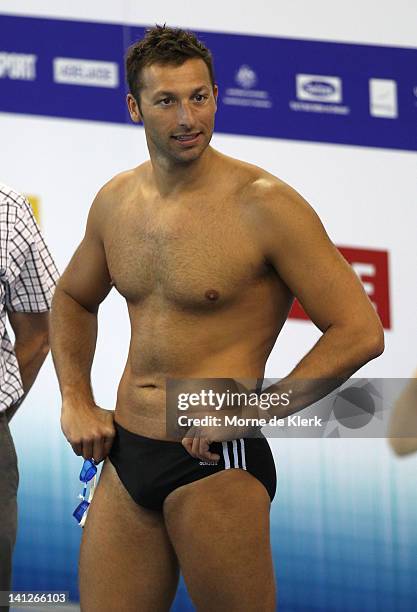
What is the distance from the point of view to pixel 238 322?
103 inches

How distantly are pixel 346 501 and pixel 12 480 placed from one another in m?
1.24

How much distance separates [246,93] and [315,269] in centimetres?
156

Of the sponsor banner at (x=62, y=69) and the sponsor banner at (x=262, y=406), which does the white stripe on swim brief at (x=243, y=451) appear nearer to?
the sponsor banner at (x=262, y=406)

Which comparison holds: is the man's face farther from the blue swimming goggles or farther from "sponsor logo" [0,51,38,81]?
"sponsor logo" [0,51,38,81]

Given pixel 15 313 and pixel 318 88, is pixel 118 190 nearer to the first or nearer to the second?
pixel 15 313

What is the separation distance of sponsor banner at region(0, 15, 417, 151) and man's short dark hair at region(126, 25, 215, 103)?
1.23m

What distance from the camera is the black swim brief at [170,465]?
103 inches

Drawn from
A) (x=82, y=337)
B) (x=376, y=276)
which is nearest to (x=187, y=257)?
(x=82, y=337)

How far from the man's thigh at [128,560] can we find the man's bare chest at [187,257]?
44 cm

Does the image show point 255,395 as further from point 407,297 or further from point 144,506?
point 407,297

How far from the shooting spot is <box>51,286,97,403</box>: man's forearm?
2877mm

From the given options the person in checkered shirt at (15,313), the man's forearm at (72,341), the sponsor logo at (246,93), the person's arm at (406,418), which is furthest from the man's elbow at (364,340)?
the sponsor logo at (246,93)

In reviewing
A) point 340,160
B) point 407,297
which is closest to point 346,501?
point 407,297

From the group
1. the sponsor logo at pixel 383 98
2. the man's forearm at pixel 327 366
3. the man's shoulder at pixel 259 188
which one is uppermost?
the sponsor logo at pixel 383 98
